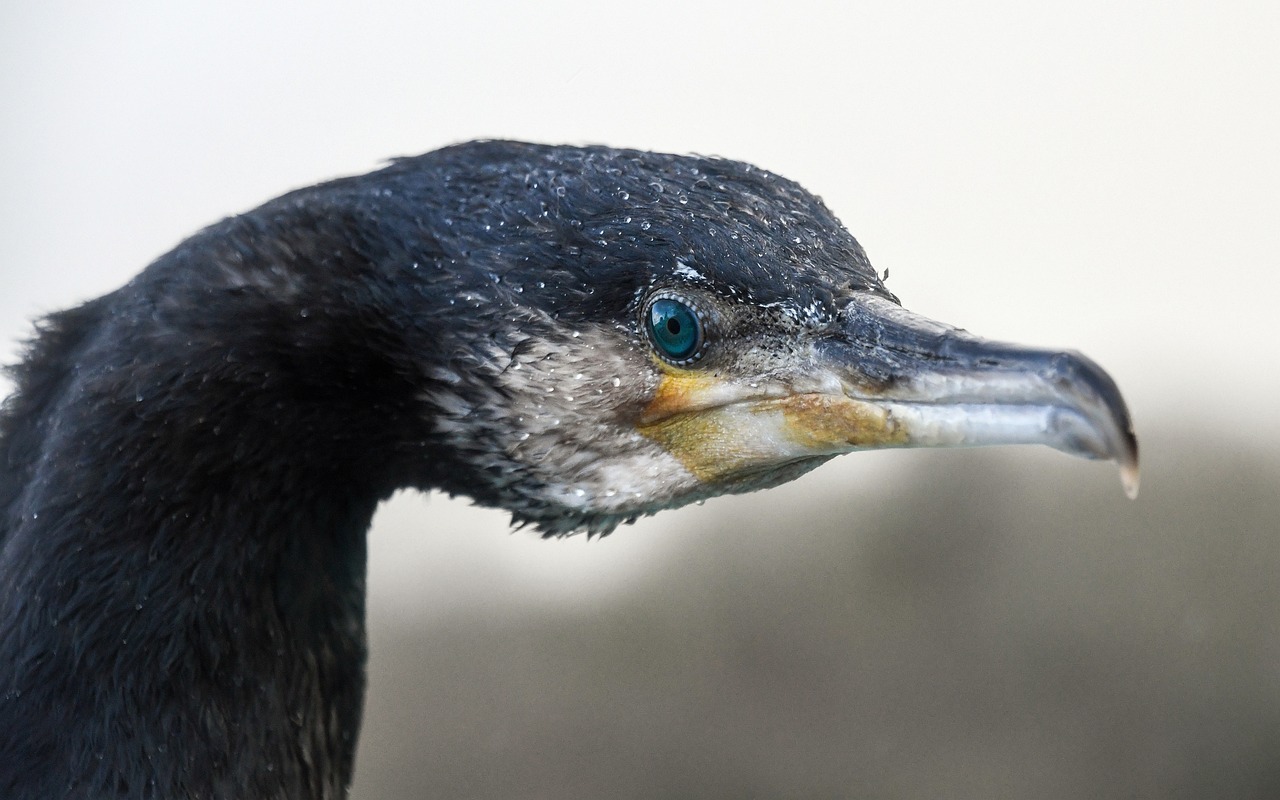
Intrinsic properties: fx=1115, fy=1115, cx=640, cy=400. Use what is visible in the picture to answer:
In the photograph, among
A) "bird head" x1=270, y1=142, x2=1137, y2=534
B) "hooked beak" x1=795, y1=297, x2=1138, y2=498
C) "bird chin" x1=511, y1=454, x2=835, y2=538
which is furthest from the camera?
"bird chin" x1=511, y1=454, x2=835, y2=538

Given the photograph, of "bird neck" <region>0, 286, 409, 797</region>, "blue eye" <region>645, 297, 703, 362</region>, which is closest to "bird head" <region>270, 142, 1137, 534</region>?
"blue eye" <region>645, 297, 703, 362</region>

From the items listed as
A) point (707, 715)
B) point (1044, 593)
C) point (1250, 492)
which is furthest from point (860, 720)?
point (1250, 492)

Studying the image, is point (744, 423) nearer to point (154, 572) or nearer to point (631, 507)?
point (631, 507)

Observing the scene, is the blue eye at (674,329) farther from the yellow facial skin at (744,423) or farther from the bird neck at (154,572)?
the bird neck at (154,572)

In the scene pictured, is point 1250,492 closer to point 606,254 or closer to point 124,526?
point 606,254

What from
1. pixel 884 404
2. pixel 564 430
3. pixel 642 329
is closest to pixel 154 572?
pixel 564 430

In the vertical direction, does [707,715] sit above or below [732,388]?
below

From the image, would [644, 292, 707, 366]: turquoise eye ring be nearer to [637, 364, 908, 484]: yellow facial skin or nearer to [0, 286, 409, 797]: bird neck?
[637, 364, 908, 484]: yellow facial skin

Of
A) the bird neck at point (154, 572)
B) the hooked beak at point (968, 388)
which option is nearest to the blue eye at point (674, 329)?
the hooked beak at point (968, 388)
